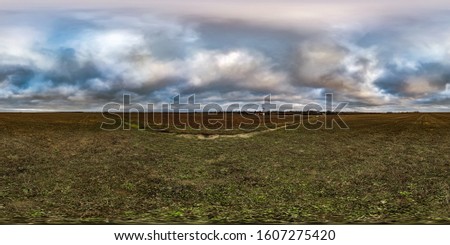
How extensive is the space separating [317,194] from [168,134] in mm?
14816

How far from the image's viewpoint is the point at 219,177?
68.7ft

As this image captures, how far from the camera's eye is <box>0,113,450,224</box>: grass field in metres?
16.2

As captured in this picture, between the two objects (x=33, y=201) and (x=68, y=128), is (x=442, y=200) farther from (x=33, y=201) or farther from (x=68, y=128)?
(x=68, y=128)

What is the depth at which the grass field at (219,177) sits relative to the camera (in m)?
16.2

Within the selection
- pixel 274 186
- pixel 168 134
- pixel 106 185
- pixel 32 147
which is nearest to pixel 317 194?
pixel 274 186

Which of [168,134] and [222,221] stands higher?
[168,134]

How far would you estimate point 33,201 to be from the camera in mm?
17266

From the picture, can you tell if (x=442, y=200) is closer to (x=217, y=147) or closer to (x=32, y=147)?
(x=217, y=147)

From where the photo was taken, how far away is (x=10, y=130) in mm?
31203

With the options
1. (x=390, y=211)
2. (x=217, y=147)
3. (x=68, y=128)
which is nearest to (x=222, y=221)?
(x=390, y=211)

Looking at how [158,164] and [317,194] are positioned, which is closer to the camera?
[317,194]

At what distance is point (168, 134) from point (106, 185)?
11743 mm
